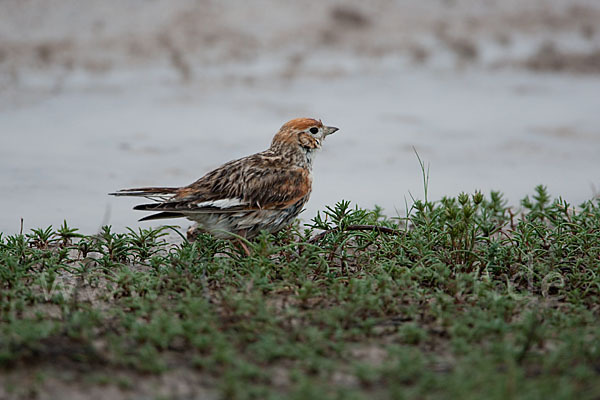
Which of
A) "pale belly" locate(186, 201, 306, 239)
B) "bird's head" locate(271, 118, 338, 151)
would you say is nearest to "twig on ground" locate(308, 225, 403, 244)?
"pale belly" locate(186, 201, 306, 239)

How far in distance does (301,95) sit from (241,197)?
4.98 meters

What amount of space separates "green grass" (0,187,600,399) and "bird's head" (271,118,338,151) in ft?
2.19

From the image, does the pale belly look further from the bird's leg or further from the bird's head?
the bird's head

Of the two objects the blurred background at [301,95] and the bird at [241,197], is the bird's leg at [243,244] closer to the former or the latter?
the bird at [241,197]

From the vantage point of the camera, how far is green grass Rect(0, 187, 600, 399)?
337 cm

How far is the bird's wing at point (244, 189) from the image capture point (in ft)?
16.4

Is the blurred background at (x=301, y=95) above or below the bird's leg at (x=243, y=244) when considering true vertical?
above

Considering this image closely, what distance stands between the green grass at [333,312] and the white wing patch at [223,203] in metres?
0.29

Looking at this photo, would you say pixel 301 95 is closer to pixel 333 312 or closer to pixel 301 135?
pixel 301 135

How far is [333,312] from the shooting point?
394cm

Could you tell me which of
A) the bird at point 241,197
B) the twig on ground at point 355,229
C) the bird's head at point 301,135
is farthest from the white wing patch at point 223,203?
the bird's head at point 301,135

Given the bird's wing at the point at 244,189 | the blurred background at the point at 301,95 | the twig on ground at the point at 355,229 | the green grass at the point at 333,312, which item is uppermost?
the blurred background at the point at 301,95

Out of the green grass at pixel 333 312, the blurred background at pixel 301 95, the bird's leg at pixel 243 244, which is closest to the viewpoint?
the green grass at pixel 333 312

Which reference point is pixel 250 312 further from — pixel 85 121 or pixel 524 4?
pixel 524 4
